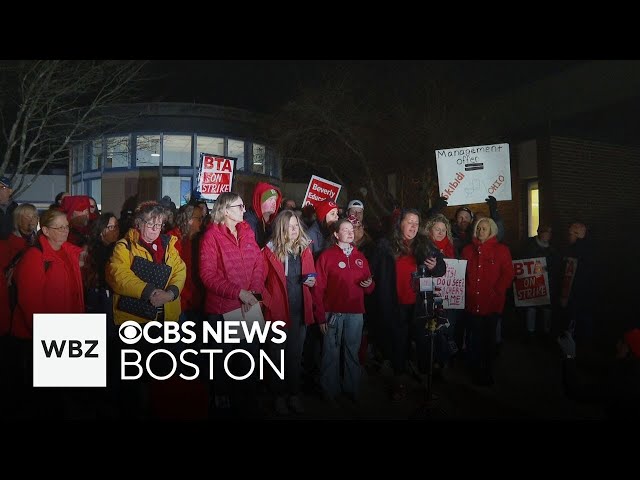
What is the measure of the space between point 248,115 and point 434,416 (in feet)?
82.7

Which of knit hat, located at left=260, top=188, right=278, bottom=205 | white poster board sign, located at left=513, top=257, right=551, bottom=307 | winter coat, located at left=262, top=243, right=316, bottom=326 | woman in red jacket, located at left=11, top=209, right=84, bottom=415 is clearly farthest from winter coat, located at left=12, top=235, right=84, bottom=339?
white poster board sign, located at left=513, top=257, right=551, bottom=307

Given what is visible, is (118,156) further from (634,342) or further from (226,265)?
(634,342)

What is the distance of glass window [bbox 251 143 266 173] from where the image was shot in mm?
28641

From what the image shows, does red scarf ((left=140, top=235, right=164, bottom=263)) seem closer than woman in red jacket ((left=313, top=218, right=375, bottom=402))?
Yes

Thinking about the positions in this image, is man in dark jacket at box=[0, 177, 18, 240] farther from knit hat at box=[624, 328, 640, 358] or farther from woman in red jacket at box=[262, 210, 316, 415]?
knit hat at box=[624, 328, 640, 358]

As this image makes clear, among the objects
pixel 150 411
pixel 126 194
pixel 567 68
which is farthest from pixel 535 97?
pixel 126 194

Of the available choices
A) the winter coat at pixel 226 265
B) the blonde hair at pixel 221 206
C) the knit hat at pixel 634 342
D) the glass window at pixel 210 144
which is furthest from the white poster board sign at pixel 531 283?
the glass window at pixel 210 144

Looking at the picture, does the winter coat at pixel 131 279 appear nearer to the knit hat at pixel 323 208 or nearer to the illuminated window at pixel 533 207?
the knit hat at pixel 323 208

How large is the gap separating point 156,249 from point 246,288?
0.87 meters

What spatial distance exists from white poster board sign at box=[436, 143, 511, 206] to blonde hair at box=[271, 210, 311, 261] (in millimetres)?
3008

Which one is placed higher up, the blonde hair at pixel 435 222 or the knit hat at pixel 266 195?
the knit hat at pixel 266 195

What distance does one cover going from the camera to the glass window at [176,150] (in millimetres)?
27578

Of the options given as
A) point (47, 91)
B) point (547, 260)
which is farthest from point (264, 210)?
point (47, 91)

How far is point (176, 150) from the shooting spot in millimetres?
27906
